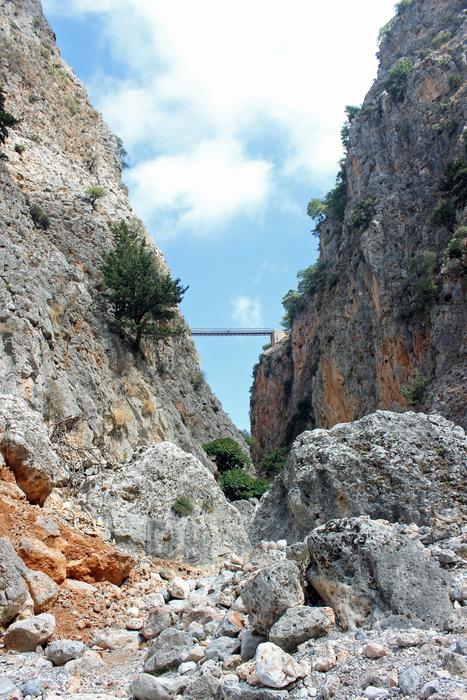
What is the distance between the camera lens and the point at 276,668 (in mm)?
3658

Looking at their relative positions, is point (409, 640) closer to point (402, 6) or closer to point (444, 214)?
point (444, 214)

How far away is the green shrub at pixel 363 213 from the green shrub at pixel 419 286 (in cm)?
576

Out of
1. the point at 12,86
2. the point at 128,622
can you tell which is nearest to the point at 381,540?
the point at 128,622

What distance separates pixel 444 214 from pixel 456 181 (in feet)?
6.90

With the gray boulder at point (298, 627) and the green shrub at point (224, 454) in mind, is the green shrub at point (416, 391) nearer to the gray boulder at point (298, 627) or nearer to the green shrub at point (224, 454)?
the green shrub at point (224, 454)

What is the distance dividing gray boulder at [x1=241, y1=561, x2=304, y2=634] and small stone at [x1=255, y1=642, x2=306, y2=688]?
64 cm

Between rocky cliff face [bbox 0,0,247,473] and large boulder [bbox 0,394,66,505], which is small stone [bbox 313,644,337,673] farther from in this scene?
rocky cliff face [bbox 0,0,247,473]

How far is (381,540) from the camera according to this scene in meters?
4.75

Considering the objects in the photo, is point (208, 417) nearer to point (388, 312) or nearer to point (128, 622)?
point (388, 312)

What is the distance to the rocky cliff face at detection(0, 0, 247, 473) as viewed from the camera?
14.7 metres

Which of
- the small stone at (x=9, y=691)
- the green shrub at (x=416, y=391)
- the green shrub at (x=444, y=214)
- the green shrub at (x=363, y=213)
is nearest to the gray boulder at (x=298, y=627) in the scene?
the small stone at (x=9, y=691)

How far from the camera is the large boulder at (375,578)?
4336 mm

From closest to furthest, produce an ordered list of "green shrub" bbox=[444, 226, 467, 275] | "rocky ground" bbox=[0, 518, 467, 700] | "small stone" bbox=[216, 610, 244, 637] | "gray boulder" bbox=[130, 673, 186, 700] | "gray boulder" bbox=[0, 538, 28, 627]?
1. "rocky ground" bbox=[0, 518, 467, 700]
2. "gray boulder" bbox=[130, 673, 186, 700]
3. "small stone" bbox=[216, 610, 244, 637]
4. "gray boulder" bbox=[0, 538, 28, 627]
5. "green shrub" bbox=[444, 226, 467, 275]

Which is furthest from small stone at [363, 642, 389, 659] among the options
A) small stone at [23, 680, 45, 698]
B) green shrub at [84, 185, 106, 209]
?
green shrub at [84, 185, 106, 209]
